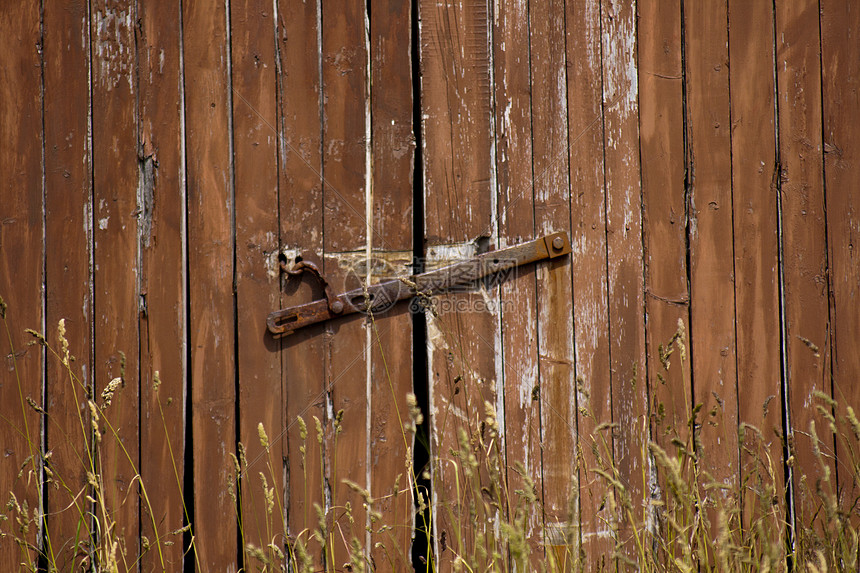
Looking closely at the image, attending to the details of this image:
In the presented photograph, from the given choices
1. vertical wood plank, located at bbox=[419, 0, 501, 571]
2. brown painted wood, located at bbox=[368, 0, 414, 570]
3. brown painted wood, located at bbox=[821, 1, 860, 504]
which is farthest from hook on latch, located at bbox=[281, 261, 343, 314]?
brown painted wood, located at bbox=[821, 1, 860, 504]

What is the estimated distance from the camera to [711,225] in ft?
7.33

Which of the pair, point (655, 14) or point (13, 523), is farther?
point (655, 14)

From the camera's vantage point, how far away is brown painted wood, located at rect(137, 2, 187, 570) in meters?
2.09

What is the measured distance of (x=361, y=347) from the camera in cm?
215

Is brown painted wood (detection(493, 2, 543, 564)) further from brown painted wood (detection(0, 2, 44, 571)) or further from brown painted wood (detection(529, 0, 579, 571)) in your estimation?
brown painted wood (detection(0, 2, 44, 571))

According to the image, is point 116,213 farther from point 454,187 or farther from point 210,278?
point 454,187

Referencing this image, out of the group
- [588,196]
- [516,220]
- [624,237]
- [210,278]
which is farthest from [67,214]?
[624,237]

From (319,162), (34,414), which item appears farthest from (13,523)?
(319,162)

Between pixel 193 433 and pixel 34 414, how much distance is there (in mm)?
457

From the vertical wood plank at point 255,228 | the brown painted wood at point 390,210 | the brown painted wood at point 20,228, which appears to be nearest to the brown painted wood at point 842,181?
the brown painted wood at point 390,210

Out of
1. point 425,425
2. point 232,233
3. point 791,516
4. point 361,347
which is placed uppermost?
point 232,233

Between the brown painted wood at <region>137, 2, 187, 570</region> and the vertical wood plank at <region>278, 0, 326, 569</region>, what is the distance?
30cm

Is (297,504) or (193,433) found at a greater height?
(193,433)

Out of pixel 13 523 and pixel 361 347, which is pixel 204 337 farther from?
pixel 13 523
